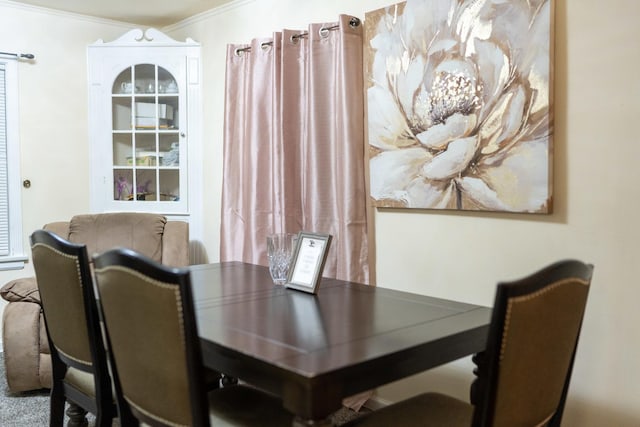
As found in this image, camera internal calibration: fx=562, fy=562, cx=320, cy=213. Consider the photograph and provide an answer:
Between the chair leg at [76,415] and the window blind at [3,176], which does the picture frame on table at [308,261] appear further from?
the window blind at [3,176]

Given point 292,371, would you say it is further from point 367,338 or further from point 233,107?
point 233,107

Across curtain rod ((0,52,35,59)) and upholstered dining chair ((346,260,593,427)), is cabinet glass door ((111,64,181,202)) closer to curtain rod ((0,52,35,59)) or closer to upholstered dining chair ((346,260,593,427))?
curtain rod ((0,52,35,59))

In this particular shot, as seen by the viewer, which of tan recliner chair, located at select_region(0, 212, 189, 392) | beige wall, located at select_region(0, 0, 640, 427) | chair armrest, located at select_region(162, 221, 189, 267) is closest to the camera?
beige wall, located at select_region(0, 0, 640, 427)

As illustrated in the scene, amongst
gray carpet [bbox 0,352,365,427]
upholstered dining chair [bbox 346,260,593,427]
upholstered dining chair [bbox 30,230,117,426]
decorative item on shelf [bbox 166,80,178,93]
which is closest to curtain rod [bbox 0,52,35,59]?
decorative item on shelf [bbox 166,80,178,93]

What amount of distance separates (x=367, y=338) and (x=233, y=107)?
2371 millimetres

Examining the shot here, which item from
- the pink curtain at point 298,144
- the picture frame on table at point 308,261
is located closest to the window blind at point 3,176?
the pink curtain at point 298,144

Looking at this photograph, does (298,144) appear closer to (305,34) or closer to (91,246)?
(305,34)

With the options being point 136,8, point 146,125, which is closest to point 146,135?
point 146,125

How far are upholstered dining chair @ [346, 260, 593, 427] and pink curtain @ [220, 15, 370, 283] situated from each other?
145 centimetres

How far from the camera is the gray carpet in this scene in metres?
2.67

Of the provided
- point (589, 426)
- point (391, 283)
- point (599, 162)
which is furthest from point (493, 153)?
point (589, 426)

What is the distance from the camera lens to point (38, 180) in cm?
391

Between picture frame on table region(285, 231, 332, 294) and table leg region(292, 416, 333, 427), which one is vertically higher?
picture frame on table region(285, 231, 332, 294)

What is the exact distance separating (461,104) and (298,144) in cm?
106
